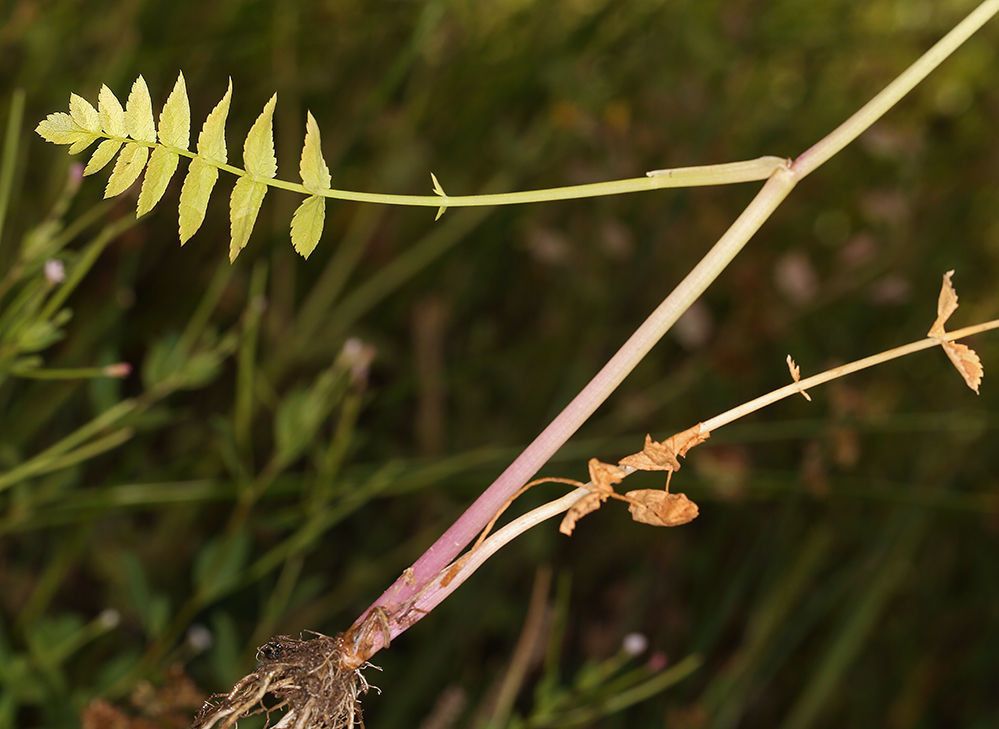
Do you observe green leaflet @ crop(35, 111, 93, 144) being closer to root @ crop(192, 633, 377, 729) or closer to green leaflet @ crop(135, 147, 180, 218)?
green leaflet @ crop(135, 147, 180, 218)

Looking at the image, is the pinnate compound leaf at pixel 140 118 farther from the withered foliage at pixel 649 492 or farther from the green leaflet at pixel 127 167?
the withered foliage at pixel 649 492

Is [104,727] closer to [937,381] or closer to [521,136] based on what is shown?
[521,136]

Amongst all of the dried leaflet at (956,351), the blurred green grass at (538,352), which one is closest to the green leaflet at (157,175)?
the dried leaflet at (956,351)

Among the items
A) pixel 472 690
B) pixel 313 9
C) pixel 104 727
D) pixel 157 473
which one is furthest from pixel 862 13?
pixel 104 727

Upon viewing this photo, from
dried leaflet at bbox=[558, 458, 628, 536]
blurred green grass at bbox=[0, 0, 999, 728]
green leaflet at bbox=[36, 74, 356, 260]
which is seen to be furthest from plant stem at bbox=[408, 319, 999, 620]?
blurred green grass at bbox=[0, 0, 999, 728]

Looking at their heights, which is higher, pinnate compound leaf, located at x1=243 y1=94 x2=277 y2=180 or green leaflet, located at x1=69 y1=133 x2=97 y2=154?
green leaflet, located at x1=69 y1=133 x2=97 y2=154

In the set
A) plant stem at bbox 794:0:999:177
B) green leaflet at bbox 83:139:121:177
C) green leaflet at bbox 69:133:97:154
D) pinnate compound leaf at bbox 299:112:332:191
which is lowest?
plant stem at bbox 794:0:999:177
